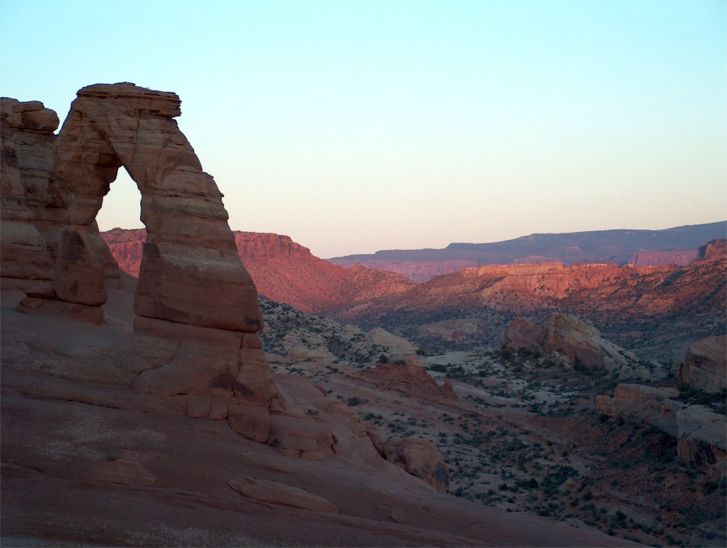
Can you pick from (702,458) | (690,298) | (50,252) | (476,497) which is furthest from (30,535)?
(690,298)

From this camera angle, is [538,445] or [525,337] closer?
[538,445]

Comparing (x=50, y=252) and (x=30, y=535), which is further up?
(x=50, y=252)

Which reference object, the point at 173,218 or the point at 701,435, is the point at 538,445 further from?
the point at 173,218

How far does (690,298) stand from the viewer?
65625 millimetres

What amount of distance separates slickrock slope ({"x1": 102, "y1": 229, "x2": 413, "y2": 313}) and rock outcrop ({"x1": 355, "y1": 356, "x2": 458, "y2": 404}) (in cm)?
5605

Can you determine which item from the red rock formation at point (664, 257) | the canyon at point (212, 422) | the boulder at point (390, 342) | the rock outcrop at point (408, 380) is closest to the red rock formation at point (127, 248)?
the boulder at point (390, 342)

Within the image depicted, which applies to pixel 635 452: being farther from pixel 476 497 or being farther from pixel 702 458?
pixel 476 497

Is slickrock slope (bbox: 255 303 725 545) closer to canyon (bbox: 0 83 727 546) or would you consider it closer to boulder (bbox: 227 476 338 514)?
canyon (bbox: 0 83 727 546)

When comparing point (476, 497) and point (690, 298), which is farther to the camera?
point (690, 298)

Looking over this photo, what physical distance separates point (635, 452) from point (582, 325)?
61.4 ft

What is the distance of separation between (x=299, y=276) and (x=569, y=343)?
202 ft

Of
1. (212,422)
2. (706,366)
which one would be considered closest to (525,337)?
(706,366)

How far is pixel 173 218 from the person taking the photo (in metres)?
13.8

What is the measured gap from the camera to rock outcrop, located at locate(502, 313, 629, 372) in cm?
3656
